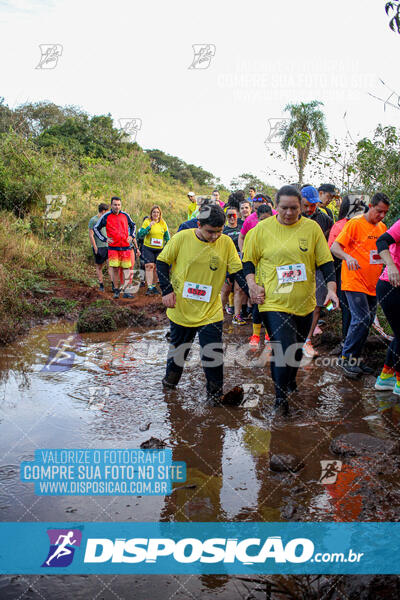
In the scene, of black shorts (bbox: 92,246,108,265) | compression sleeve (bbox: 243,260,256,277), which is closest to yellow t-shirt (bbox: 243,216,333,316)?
compression sleeve (bbox: 243,260,256,277)

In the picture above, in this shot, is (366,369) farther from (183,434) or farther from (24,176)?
(24,176)

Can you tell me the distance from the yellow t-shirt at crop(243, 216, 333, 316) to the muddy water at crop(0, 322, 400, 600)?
109cm

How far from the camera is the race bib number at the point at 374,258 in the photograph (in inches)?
218

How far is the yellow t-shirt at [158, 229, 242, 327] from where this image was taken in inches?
191

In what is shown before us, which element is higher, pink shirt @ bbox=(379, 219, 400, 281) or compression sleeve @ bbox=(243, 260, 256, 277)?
pink shirt @ bbox=(379, 219, 400, 281)

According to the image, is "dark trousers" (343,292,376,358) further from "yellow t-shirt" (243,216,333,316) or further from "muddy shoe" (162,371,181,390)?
"muddy shoe" (162,371,181,390)

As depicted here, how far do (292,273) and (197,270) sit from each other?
→ 2.96ft

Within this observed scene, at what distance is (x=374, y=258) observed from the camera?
5555mm

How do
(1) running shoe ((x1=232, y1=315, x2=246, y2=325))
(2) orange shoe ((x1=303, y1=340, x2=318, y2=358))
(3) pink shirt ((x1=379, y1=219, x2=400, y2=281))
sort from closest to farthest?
(3) pink shirt ((x1=379, y1=219, x2=400, y2=281)) < (2) orange shoe ((x1=303, y1=340, x2=318, y2=358)) < (1) running shoe ((x1=232, y1=315, x2=246, y2=325))

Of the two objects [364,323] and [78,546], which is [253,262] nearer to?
[364,323]

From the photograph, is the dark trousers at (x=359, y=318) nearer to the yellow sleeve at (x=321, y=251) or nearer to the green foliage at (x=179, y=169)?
the yellow sleeve at (x=321, y=251)

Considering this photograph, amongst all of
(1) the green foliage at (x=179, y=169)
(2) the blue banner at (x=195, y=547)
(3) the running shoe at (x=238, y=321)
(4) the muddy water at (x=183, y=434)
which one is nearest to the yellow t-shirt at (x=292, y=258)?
(4) the muddy water at (x=183, y=434)

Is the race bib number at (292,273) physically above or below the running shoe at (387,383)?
above

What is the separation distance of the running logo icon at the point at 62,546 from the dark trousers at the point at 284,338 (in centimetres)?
230
